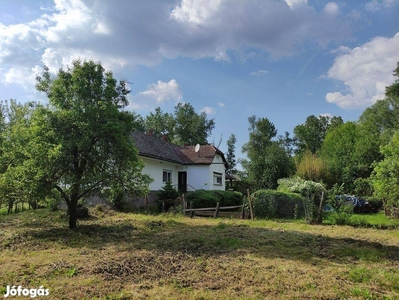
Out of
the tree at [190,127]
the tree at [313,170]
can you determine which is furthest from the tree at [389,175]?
the tree at [190,127]

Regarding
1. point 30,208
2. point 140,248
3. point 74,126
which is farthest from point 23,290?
point 30,208

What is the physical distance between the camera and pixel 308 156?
33.2m

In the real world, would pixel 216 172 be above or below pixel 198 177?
above

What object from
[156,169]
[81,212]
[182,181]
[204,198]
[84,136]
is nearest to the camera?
[84,136]

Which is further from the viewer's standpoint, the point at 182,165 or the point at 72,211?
the point at 182,165

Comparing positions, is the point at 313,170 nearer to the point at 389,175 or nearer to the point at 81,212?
the point at 389,175

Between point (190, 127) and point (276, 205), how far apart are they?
37.0m

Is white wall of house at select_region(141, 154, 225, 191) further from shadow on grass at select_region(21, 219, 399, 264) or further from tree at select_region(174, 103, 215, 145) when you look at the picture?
tree at select_region(174, 103, 215, 145)

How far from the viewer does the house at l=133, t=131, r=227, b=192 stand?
22734 millimetres

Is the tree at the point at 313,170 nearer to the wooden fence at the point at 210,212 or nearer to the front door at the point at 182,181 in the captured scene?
the front door at the point at 182,181

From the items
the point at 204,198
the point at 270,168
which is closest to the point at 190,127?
the point at 270,168

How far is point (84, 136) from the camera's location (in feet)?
36.1

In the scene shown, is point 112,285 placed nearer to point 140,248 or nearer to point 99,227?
point 140,248

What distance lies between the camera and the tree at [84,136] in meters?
10.8
